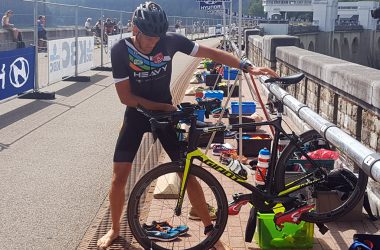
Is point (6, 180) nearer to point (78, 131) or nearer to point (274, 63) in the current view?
point (78, 131)

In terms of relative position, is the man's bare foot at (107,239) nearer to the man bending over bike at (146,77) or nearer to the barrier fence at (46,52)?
the man bending over bike at (146,77)

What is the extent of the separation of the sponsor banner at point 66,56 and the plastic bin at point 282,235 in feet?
37.5

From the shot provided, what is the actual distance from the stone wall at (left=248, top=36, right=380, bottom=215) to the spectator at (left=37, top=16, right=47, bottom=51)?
7887mm

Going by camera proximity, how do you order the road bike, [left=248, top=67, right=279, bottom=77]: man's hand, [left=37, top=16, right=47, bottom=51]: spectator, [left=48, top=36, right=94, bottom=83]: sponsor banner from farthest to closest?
1. [left=37, top=16, right=47, bottom=51]: spectator
2. [left=48, top=36, right=94, bottom=83]: sponsor banner
3. [left=248, top=67, right=279, bottom=77]: man's hand
4. the road bike

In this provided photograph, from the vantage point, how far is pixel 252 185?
468cm

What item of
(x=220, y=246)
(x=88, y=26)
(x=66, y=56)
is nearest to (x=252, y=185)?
(x=220, y=246)

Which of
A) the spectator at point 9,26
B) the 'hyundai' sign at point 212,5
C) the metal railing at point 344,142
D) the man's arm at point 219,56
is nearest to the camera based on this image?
the metal railing at point 344,142

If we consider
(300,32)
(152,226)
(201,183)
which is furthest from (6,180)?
(300,32)

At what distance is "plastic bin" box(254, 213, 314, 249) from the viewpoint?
4.70 m

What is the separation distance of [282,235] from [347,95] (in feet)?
7.95

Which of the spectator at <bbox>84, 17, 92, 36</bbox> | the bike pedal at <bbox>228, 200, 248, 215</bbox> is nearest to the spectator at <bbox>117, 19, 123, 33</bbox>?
the spectator at <bbox>84, 17, 92, 36</bbox>

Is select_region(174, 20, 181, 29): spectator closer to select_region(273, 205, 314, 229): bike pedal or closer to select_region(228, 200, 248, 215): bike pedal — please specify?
select_region(228, 200, 248, 215): bike pedal

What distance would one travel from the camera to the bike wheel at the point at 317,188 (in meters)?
4.87

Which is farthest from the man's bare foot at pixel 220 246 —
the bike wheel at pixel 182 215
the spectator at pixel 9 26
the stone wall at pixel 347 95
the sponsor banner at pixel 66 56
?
the sponsor banner at pixel 66 56
